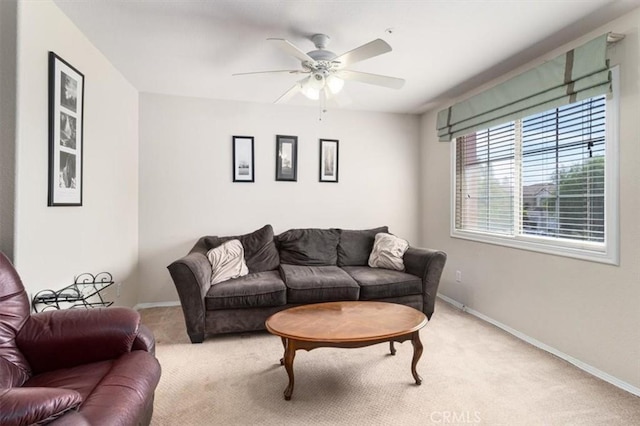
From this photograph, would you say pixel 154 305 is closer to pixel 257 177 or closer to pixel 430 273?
pixel 257 177

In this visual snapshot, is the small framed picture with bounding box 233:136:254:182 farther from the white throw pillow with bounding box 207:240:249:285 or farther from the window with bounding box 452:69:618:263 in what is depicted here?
the window with bounding box 452:69:618:263

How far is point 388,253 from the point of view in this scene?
11.1ft

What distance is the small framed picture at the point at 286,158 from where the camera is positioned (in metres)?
3.80

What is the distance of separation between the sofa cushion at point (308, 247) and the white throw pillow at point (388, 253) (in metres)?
0.46

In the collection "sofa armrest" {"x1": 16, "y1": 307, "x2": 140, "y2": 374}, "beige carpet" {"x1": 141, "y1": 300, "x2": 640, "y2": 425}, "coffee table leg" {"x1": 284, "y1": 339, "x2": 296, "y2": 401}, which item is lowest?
"beige carpet" {"x1": 141, "y1": 300, "x2": 640, "y2": 425}

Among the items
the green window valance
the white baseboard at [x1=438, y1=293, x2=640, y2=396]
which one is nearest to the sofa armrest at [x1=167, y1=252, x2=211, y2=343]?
the white baseboard at [x1=438, y1=293, x2=640, y2=396]

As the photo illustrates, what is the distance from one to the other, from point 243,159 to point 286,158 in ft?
1.73

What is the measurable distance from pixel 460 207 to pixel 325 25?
2564mm

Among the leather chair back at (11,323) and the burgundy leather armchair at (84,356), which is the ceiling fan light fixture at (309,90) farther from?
the leather chair back at (11,323)

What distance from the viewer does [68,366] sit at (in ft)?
4.76

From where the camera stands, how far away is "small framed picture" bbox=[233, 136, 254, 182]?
367cm

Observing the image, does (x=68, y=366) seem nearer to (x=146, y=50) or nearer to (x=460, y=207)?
(x=146, y=50)

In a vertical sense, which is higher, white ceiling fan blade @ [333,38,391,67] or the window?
white ceiling fan blade @ [333,38,391,67]

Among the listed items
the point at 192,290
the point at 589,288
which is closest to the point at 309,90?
the point at 192,290
